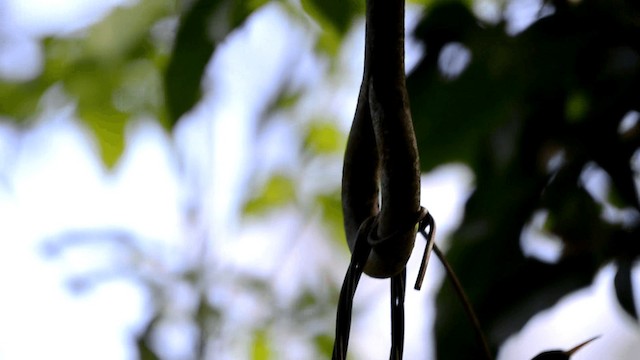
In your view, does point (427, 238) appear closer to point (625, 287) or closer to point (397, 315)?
point (397, 315)

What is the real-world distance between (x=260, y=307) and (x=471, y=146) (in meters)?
0.48

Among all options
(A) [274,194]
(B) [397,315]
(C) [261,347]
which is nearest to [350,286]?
(B) [397,315]

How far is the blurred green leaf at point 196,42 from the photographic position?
0.45m

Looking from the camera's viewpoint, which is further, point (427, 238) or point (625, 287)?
point (625, 287)

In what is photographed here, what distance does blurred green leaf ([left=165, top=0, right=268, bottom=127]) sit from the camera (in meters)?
0.45

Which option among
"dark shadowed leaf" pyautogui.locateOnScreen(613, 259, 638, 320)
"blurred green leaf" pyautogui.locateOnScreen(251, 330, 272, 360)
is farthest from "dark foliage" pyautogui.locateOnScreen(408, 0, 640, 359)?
"blurred green leaf" pyautogui.locateOnScreen(251, 330, 272, 360)

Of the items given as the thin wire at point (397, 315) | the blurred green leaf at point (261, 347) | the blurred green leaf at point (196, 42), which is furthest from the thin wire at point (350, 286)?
the blurred green leaf at point (261, 347)

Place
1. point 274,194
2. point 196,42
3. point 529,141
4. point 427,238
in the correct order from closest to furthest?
point 427,238 < point 196,42 < point 529,141 < point 274,194

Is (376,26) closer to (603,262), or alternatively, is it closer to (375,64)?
(375,64)

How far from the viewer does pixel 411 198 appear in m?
0.27

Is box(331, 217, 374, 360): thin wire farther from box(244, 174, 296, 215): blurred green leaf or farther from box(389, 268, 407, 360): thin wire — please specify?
box(244, 174, 296, 215): blurred green leaf

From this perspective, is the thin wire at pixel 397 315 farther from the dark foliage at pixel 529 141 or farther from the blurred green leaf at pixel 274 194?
the blurred green leaf at pixel 274 194

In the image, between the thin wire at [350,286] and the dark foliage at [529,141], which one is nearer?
the thin wire at [350,286]

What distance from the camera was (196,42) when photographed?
0.46 m
